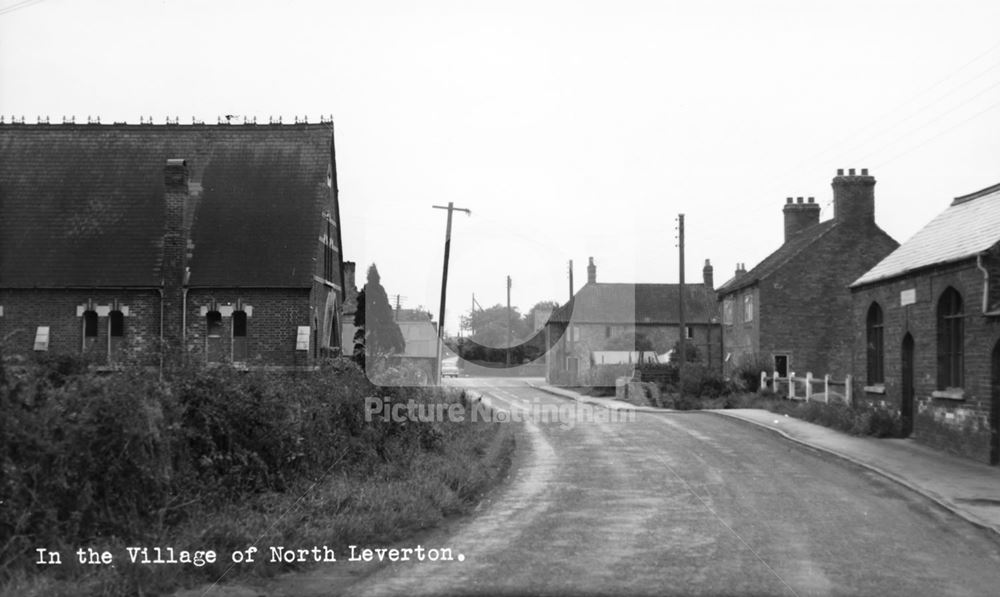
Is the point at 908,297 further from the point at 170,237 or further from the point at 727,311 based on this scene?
the point at 727,311

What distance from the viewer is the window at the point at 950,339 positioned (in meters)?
20.6

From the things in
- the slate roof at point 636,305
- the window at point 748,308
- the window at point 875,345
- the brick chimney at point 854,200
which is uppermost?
the brick chimney at point 854,200

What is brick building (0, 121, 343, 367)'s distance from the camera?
107ft

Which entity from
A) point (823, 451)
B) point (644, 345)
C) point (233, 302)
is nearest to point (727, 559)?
point (823, 451)

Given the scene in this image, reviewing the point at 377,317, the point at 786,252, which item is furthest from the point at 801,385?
the point at 377,317

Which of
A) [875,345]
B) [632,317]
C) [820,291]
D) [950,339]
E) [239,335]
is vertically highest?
[820,291]

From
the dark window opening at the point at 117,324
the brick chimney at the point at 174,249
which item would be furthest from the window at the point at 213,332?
Result: the dark window opening at the point at 117,324

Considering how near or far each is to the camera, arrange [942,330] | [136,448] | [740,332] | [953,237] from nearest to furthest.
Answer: [136,448], [942,330], [953,237], [740,332]

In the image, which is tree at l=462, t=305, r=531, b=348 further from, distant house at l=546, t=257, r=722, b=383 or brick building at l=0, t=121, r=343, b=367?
brick building at l=0, t=121, r=343, b=367

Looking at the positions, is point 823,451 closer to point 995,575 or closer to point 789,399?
point 995,575

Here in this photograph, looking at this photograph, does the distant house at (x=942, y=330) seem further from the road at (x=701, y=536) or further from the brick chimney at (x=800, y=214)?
the brick chimney at (x=800, y=214)

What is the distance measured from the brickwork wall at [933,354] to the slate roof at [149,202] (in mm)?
18355

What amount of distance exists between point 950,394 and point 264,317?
21620 mm

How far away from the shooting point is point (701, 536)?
11711mm
